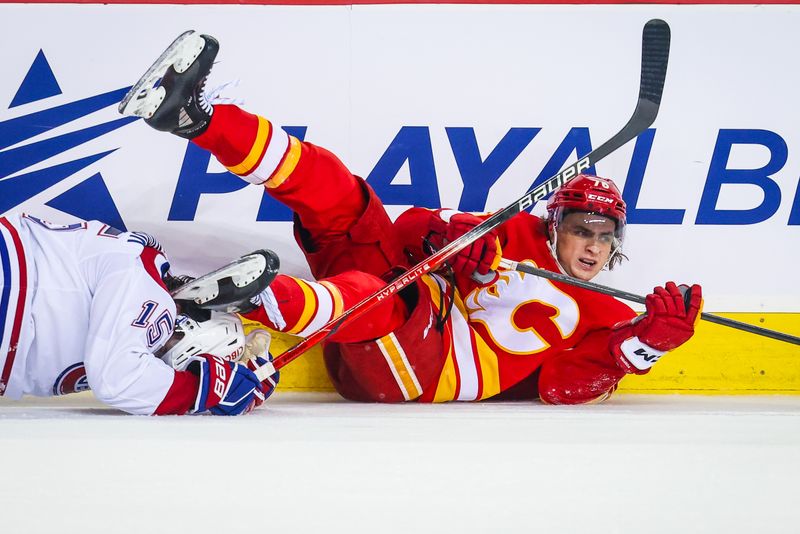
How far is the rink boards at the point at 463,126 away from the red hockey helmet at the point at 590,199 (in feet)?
1.08

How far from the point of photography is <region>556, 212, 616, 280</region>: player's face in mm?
2982

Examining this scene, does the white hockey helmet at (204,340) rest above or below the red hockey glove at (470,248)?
below

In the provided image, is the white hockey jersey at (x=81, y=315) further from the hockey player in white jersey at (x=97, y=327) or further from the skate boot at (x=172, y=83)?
the skate boot at (x=172, y=83)

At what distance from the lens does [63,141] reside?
3205 millimetres

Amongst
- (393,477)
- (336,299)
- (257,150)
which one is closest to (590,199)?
(336,299)

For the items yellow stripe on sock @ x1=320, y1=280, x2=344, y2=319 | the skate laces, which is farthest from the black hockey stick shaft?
the skate laces

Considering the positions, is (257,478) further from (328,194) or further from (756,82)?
(756,82)

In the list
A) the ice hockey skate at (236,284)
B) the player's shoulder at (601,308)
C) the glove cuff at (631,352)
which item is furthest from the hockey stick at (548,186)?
the glove cuff at (631,352)

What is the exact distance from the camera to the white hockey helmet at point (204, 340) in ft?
8.05

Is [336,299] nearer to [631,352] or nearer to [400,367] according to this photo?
[400,367]

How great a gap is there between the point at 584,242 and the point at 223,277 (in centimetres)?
123

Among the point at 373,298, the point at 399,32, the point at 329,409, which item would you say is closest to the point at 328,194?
the point at 373,298

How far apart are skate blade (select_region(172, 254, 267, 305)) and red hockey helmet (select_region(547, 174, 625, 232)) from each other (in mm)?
1123

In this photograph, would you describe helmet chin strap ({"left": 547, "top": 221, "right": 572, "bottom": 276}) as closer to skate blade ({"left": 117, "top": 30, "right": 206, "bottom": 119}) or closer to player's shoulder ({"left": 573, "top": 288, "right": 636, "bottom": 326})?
player's shoulder ({"left": 573, "top": 288, "right": 636, "bottom": 326})
